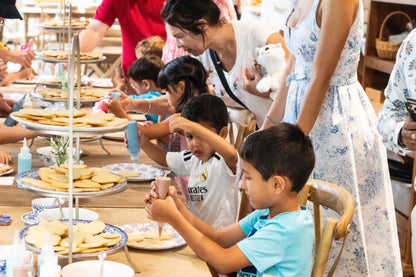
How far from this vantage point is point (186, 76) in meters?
2.82

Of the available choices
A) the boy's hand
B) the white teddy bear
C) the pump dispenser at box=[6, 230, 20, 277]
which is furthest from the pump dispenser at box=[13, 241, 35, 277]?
the white teddy bear

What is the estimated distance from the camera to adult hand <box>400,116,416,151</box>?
1.75m

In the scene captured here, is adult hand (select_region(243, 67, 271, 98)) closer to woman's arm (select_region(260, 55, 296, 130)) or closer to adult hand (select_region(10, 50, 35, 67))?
woman's arm (select_region(260, 55, 296, 130))

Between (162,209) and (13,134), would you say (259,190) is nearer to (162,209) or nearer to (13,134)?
(162,209)

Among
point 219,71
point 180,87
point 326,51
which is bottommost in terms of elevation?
point 180,87

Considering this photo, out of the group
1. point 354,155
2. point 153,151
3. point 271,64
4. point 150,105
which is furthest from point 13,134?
point 354,155

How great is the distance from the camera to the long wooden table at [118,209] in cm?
159

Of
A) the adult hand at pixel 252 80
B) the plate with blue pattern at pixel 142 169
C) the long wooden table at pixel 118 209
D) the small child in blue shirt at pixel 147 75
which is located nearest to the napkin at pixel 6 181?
the long wooden table at pixel 118 209

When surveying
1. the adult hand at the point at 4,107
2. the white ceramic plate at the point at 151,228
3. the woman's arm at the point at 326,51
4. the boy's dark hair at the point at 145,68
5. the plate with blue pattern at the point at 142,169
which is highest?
the woman's arm at the point at 326,51

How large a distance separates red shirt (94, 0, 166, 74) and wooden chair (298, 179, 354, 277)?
2.66 meters

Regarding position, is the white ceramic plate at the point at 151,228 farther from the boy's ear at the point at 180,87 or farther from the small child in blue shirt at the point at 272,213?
the boy's ear at the point at 180,87

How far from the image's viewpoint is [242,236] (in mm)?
1702

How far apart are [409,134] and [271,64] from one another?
0.93m

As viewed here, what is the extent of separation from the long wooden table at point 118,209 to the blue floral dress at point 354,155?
63 centimetres
